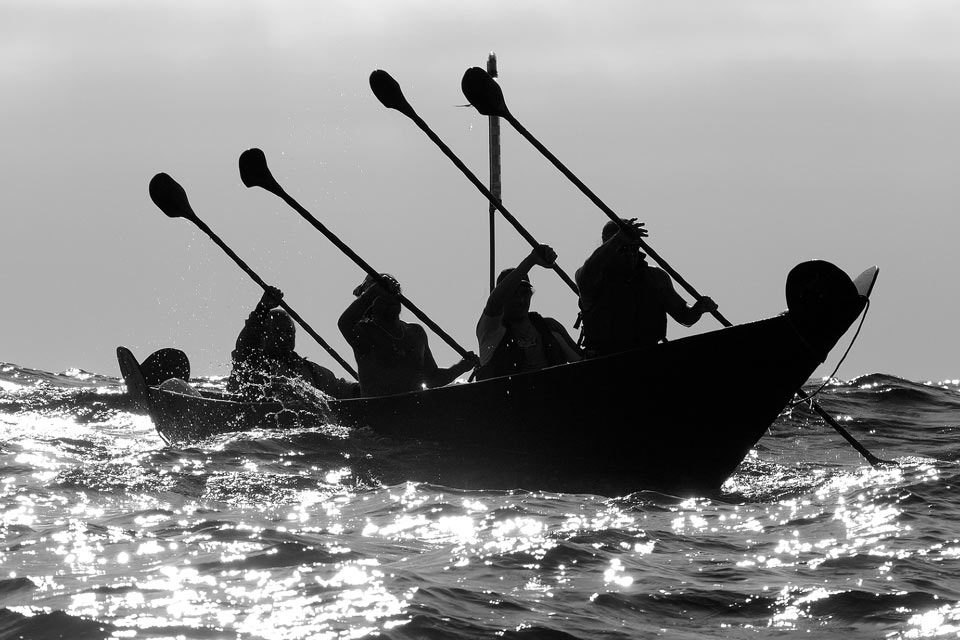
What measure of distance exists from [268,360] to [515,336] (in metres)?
2.84

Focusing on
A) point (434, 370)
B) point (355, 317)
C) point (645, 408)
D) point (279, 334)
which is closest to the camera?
point (645, 408)

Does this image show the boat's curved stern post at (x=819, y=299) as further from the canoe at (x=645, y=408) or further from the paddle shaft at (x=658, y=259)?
the paddle shaft at (x=658, y=259)

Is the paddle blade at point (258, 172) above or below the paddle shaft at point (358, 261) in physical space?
above

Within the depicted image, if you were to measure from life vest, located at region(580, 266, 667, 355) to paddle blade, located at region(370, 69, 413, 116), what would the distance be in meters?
2.85

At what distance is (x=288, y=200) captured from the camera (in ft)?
35.1

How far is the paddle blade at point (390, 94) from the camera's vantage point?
10.3m

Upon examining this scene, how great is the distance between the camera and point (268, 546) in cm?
542

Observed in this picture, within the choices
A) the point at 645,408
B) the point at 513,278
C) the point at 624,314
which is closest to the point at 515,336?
the point at 513,278

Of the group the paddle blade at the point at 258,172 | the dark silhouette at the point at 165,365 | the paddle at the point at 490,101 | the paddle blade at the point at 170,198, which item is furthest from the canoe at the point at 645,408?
the dark silhouette at the point at 165,365

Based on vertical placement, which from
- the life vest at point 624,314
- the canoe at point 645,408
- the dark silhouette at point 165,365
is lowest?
the canoe at point 645,408

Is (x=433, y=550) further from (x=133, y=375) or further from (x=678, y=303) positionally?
(x=133, y=375)

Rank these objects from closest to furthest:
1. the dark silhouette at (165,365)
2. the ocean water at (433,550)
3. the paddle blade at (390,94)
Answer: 1. the ocean water at (433,550)
2. the paddle blade at (390,94)
3. the dark silhouette at (165,365)

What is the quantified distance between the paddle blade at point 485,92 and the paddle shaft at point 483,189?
73 cm

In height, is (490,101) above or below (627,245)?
above
